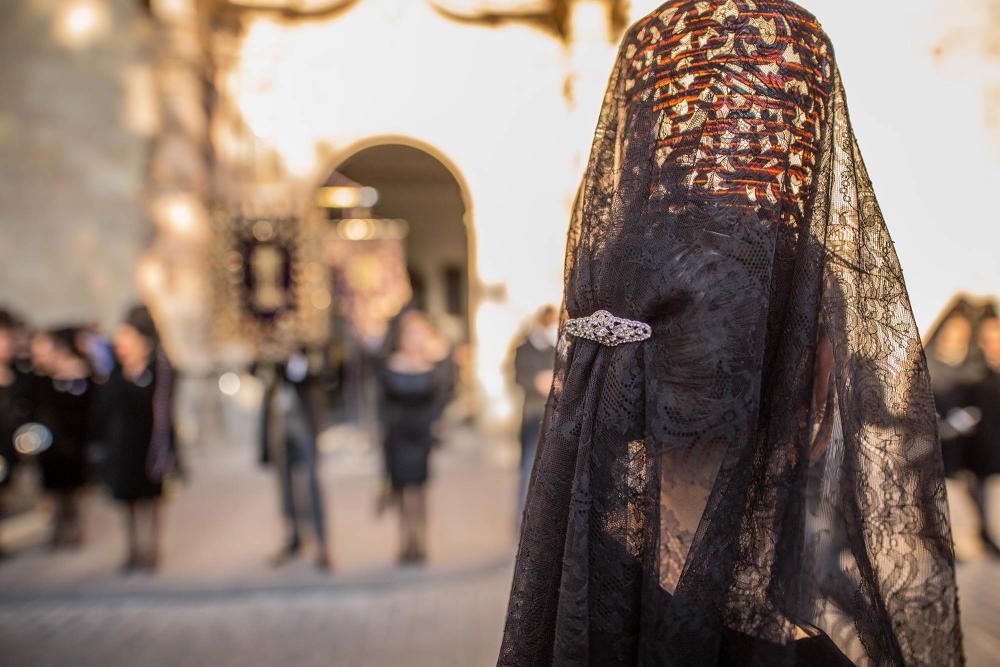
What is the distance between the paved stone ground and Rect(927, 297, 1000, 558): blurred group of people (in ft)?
1.97

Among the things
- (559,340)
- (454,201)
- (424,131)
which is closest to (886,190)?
(559,340)

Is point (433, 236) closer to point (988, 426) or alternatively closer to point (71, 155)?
point (71, 155)

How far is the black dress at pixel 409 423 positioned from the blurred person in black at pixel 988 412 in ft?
12.2

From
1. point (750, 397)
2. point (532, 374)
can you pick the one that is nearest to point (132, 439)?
point (532, 374)

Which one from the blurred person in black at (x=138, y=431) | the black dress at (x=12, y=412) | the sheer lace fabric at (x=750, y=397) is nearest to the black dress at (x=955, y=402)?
the sheer lace fabric at (x=750, y=397)

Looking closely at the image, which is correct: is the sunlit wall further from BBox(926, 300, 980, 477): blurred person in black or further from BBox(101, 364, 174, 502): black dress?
BBox(926, 300, 980, 477): blurred person in black

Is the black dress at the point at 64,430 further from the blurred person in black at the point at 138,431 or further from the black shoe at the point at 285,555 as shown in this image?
the black shoe at the point at 285,555

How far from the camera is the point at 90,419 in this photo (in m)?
5.49

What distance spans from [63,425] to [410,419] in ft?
9.60

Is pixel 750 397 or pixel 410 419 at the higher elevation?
pixel 750 397

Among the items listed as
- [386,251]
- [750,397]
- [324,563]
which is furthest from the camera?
[386,251]

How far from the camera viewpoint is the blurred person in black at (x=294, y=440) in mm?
4707

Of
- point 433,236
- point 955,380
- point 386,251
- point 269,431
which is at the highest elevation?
point 433,236

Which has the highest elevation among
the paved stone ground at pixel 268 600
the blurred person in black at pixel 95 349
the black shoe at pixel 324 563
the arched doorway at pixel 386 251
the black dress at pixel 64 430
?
the arched doorway at pixel 386 251
